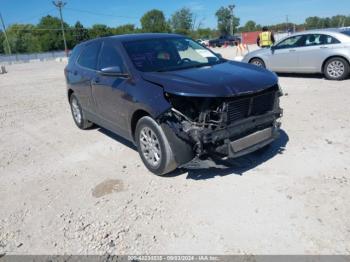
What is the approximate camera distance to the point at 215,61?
5.18m

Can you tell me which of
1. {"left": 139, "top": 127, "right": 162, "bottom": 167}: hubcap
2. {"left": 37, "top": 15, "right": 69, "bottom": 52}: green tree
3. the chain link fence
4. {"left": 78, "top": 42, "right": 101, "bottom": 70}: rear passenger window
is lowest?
{"left": 139, "top": 127, "right": 162, "bottom": 167}: hubcap

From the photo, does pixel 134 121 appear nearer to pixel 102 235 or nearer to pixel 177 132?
pixel 177 132

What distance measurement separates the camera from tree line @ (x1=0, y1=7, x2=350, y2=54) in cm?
9250

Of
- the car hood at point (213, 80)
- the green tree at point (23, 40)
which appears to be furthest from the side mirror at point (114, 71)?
the green tree at point (23, 40)

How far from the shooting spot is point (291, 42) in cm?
1106

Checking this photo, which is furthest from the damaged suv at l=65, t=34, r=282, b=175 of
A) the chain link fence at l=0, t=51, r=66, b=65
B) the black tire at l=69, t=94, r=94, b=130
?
the chain link fence at l=0, t=51, r=66, b=65

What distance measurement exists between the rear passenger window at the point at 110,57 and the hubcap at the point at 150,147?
97cm

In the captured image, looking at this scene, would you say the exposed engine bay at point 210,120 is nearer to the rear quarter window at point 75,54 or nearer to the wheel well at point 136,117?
the wheel well at point 136,117

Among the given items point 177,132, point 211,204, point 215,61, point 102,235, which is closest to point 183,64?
point 215,61

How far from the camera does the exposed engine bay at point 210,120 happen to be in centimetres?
376

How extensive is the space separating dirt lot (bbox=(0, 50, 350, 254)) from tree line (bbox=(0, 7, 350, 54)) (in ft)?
267

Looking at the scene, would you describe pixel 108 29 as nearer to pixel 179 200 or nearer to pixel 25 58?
pixel 25 58

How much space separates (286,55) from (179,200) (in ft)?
28.9

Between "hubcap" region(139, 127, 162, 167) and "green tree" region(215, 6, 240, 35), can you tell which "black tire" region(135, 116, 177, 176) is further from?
"green tree" region(215, 6, 240, 35)
